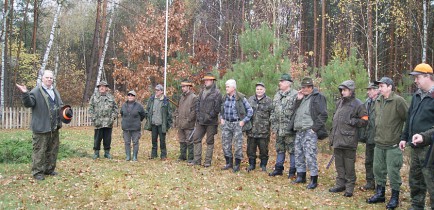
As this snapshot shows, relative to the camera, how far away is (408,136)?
5641mm

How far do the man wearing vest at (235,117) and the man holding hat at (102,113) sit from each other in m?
2.98

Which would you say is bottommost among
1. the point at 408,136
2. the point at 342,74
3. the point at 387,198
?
the point at 387,198

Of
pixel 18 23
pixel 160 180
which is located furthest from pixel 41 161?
pixel 18 23

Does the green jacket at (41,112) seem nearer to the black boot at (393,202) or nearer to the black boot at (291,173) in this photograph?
the black boot at (291,173)

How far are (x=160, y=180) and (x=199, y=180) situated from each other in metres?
0.76

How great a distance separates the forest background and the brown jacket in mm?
2150

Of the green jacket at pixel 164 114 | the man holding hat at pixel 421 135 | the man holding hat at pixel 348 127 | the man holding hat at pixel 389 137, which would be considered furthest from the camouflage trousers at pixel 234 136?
the man holding hat at pixel 421 135

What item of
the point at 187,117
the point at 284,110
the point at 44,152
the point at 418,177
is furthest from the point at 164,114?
the point at 418,177

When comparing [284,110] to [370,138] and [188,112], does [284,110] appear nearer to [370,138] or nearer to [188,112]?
[370,138]

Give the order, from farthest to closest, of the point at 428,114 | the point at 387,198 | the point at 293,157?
1. the point at 293,157
2. the point at 387,198
3. the point at 428,114

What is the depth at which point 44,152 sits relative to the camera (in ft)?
25.5

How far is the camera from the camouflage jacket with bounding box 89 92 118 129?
10.0 metres

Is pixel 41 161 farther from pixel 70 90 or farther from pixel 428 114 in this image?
pixel 70 90

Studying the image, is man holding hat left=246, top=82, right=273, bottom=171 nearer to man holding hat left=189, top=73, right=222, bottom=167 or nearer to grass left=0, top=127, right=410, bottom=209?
grass left=0, top=127, right=410, bottom=209
